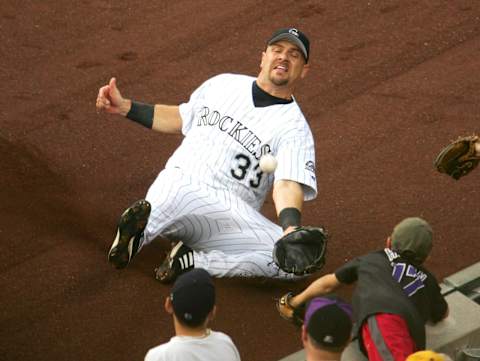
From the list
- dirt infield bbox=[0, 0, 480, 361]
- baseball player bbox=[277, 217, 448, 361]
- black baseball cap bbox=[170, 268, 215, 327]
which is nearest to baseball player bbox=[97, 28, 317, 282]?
dirt infield bbox=[0, 0, 480, 361]

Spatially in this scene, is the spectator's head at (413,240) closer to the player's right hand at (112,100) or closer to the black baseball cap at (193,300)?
the black baseball cap at (193,300)

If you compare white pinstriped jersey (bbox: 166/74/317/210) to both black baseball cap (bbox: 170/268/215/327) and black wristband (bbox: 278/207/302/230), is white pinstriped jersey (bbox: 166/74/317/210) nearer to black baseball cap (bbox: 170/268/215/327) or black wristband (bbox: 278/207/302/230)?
black wristband (bbox: 278/207/302/230)

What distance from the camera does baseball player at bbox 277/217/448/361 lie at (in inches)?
182

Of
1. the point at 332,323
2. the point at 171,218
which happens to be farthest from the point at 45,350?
the point at 332,323

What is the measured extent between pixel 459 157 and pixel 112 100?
1.91 meters

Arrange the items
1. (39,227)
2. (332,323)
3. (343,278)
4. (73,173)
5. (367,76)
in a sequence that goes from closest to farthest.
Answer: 1. (332,323)
2. (343,278)
3. (39,227)
4. (73,173)
5. (367,76)

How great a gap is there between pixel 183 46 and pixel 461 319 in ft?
11.7

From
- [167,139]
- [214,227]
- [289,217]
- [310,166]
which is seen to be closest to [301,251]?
[289,217]

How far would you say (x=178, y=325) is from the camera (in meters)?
4.01

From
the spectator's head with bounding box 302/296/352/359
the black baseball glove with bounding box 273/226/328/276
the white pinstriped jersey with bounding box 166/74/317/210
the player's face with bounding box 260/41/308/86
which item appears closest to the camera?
the spectator's head with bounding box 302/296/352/359

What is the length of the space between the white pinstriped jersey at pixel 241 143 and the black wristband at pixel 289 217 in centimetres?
31

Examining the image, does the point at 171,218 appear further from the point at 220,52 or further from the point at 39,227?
the point at 220,52

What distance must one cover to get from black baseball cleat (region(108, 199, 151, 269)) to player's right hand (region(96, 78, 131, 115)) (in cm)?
83

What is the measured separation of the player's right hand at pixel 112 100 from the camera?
597cm
